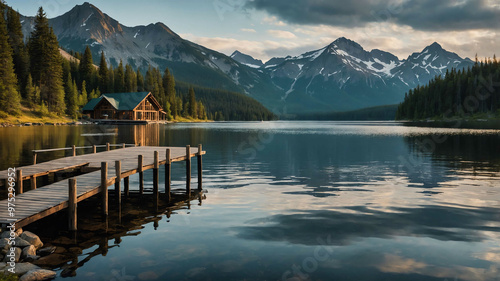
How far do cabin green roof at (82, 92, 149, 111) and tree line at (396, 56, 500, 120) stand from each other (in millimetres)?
130549

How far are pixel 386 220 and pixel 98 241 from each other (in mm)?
12712

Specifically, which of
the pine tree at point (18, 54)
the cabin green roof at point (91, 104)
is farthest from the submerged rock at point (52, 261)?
the cabin green roof at point (91, 104)

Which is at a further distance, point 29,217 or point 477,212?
point 477,212

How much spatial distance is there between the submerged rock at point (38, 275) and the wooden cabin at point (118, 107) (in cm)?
13411

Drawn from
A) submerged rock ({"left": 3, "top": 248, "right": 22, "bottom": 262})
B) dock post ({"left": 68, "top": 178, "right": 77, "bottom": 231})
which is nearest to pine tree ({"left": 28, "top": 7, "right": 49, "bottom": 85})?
dock post ({"left": 68, "top": 178, "right": 77, "bottom": 231})

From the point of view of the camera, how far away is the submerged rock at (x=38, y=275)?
11.1m

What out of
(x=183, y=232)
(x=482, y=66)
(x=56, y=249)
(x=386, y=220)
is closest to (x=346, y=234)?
(x=386, y=220)

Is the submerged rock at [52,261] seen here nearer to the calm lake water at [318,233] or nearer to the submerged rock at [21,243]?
the calm lake water at [318,233]

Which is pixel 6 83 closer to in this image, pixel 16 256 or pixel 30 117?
pixel 30 117

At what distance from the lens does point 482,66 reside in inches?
7224

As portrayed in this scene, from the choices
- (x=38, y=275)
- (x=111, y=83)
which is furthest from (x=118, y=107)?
(x=38, y=275)

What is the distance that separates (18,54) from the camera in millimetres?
117375

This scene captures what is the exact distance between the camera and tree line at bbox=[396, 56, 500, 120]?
16600 centimetres

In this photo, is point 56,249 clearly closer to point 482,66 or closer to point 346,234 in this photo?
point 346,234
